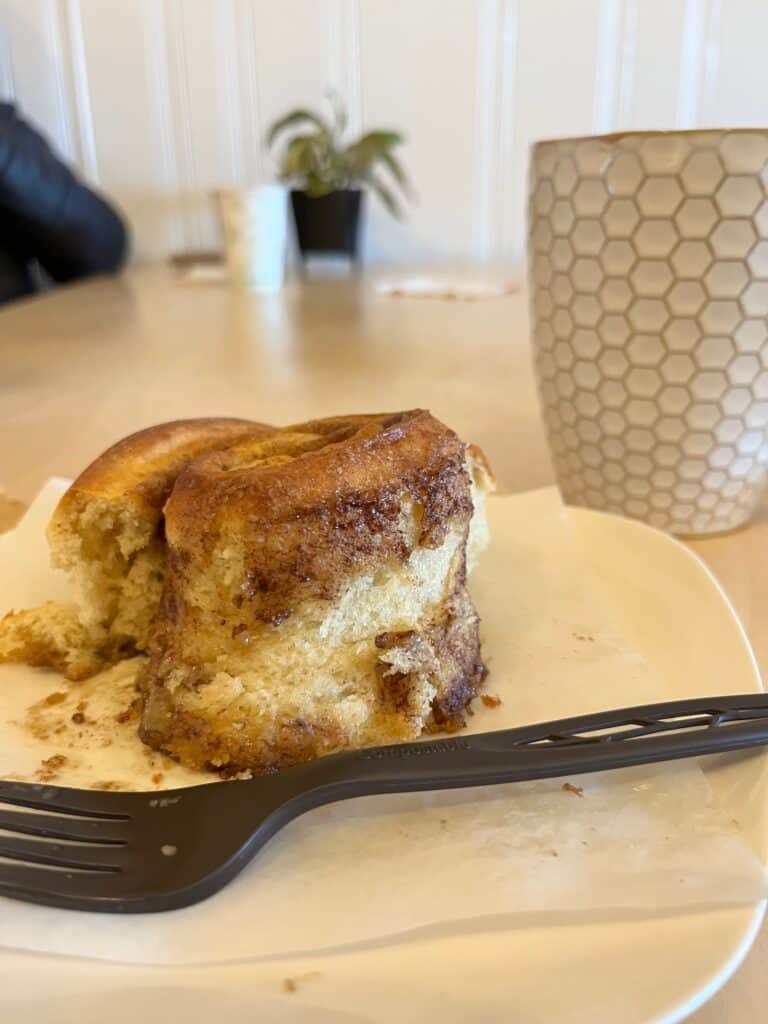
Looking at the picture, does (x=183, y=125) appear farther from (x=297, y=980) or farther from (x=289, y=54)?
(x=297, y=980)

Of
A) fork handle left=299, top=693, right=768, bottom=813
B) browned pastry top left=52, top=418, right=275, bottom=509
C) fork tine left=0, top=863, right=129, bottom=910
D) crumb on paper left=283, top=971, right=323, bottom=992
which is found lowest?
crumb on paper left=283, top=971, right=323, bottom=992

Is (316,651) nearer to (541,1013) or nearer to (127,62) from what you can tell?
(541,1013)

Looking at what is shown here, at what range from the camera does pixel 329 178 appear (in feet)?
9.02

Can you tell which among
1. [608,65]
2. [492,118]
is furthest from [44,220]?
[608,65]

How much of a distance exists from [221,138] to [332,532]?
299 centimetres

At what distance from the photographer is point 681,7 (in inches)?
110

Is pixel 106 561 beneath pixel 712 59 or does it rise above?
beneath

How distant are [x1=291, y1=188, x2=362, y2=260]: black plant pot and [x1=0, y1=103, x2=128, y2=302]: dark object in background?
695mm

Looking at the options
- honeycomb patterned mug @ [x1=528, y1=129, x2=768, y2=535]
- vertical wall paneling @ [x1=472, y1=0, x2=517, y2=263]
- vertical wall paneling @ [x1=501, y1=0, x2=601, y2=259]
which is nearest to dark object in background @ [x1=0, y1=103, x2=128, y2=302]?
vertical wall paneling @ [x1=472, y1=0, x2=517, y2=263]

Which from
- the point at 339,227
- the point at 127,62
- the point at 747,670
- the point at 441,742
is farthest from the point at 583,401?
the point at 127,62

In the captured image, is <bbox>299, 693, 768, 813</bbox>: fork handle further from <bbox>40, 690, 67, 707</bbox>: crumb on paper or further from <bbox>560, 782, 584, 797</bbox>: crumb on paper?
<bbox>40, 690, 67, 707</bbox>: crumb on paper

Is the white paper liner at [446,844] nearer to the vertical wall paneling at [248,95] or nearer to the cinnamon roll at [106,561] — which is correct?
the cinnamon roll at [106,561]

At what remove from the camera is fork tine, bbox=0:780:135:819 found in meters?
0.45

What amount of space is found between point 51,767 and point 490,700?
0.28 m
